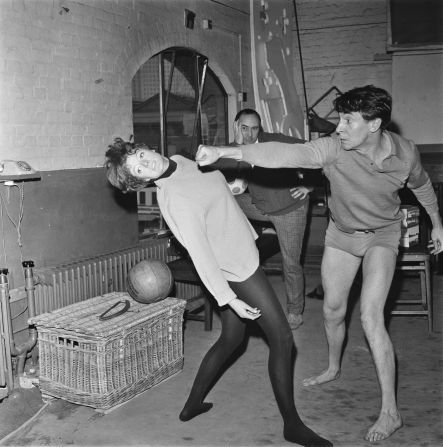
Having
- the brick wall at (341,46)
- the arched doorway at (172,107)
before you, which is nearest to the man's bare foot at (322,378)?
the arched doorway at (172,107)

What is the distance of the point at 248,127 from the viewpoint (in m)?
5.94

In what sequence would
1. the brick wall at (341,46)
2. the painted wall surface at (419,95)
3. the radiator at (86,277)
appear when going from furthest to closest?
1. the brick wall at (341,46)
2. the painted wall surface at (419,95)
3. the radiator at (86,277)

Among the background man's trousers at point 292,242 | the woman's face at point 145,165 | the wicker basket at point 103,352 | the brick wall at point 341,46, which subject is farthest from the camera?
the brick wall at point 341,46

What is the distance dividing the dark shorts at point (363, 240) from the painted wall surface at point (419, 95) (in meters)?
6.63

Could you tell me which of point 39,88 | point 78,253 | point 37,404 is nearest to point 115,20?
point 39,88

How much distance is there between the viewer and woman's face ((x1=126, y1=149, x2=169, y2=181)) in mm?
3611

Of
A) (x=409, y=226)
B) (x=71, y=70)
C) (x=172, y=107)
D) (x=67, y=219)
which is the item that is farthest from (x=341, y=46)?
(x=67, y=219)

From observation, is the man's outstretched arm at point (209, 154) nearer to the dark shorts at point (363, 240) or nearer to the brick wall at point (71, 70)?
the dark shorts at point (363, 240)

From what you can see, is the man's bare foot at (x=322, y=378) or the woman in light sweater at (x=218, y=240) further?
the man's bare foot at (x=322, y=378)

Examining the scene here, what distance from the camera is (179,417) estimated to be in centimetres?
419

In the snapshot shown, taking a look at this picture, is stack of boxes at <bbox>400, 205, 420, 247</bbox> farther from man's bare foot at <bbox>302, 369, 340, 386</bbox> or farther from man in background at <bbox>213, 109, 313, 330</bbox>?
man's bare foot at <bbox>302, 369, 340, 386</bbox>

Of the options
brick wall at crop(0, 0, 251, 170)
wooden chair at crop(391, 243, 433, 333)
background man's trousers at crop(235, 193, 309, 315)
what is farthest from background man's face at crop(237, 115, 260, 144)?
wooden chair at crop(391, 243, 433, 333)

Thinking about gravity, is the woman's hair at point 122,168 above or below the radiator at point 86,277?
above

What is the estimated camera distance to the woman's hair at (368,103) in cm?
373
